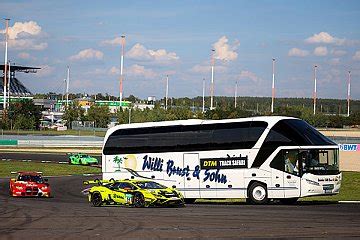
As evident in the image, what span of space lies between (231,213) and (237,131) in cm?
717

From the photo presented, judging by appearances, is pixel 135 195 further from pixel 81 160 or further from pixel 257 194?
pixel 81 160

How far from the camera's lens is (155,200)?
2869 cm

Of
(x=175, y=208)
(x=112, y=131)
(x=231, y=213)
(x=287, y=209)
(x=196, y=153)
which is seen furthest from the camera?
(x=112, y=131)

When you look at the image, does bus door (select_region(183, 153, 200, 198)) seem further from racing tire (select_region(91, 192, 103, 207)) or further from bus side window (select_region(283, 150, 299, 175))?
racing tire (select_region(91, 192, 103, 207))

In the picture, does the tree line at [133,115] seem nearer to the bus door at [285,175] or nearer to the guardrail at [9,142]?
the guardrail at [9,142]

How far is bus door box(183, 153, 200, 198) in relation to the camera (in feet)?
107

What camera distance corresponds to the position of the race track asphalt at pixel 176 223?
18172mm

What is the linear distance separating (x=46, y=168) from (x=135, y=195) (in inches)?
1401

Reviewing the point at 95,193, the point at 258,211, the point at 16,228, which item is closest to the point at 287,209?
the point at 258,211

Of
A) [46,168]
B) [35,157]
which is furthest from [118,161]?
[35,157]

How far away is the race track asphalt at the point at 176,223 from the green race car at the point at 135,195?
139cm

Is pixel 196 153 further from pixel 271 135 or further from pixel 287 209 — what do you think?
pixel 287 209

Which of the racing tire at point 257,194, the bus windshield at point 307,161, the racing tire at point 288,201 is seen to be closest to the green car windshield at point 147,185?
the racing tire at point 257,194

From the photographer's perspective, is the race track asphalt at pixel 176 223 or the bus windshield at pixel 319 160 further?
the bus windshield at pixel 319 160
